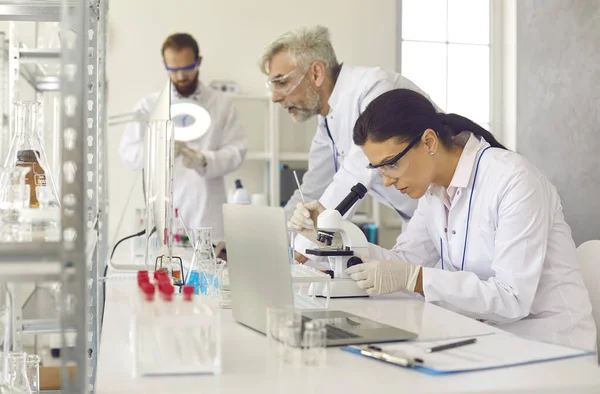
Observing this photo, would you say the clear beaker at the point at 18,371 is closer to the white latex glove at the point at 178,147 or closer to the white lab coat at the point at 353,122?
the white lab coat at the point at 353,122

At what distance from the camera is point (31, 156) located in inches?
54.5

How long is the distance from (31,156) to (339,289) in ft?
2.59

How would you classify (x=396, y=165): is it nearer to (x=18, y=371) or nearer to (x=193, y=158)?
(x=18, y=371)

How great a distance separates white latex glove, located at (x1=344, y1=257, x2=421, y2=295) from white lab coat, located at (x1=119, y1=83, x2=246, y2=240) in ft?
6.09

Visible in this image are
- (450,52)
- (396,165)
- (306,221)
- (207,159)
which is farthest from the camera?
(450,52)

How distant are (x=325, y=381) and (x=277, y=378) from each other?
0.07m

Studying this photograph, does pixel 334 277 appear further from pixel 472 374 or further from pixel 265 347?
pixel 472 374

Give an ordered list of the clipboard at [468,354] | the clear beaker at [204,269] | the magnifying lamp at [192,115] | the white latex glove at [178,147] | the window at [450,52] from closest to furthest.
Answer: the clipboard at [468,354] → the clear beaker at [204,269] → the magnifying lamp at [192,115] → the white latex glove at [178,147] → the window at [450,52]

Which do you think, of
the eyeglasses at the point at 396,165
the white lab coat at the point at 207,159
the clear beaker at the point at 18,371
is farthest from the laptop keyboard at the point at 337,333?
the white lab coat at the point at 207,159

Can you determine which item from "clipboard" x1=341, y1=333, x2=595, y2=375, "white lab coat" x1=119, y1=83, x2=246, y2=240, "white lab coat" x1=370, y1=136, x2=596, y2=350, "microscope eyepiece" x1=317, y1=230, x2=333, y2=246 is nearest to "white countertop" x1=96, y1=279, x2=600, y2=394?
"clipboard" x1=341, y1=333, x2=595, y2=375

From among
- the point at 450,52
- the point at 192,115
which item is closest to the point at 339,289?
the point at 192,115

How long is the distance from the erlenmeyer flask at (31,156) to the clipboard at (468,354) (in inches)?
27.5

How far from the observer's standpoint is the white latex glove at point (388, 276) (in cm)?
169

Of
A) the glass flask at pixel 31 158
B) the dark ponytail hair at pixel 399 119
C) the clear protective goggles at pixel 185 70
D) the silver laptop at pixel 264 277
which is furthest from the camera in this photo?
the clear protective goggles at pixel 185 70
